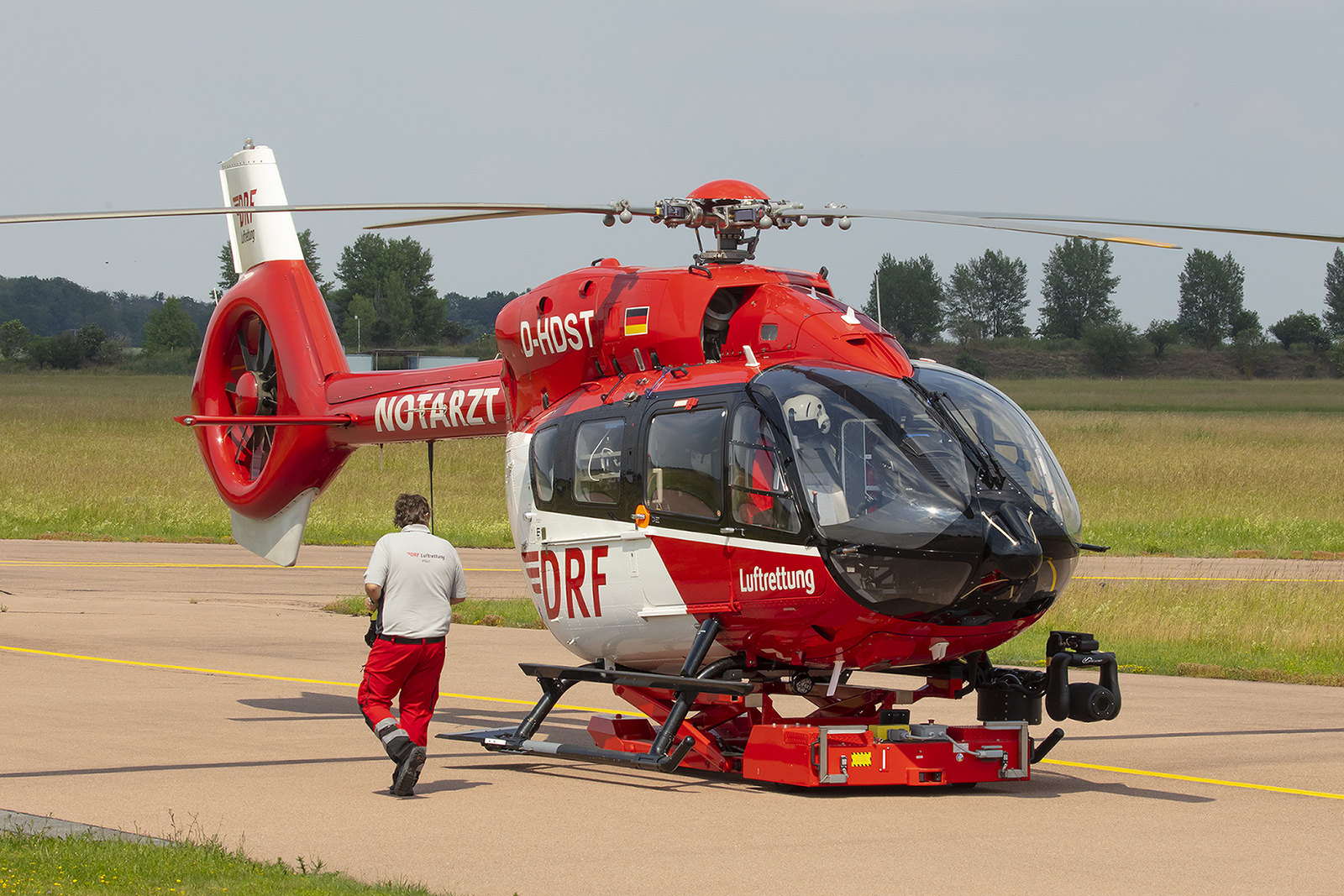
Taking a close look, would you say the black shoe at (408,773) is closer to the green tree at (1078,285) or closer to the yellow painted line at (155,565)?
the yellow painted line at (155,565)

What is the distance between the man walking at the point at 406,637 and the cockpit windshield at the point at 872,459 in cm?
246

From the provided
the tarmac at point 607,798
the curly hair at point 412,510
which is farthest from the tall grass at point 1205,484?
the curly hair at point 412,510

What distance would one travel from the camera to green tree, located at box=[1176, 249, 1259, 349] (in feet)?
339

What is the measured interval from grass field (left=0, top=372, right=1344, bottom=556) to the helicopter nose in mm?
9648

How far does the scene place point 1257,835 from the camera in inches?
320

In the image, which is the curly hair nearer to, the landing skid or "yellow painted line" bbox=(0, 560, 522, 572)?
the landing skid

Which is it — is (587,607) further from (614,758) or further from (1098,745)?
(1098,745)

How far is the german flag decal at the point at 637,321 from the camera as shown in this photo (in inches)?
420

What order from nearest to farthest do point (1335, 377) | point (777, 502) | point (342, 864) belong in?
point (342, 864) → point (777, 502) → point (1335, 377)

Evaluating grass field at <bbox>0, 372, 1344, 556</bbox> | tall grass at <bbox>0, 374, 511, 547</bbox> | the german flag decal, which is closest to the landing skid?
the german flag decal

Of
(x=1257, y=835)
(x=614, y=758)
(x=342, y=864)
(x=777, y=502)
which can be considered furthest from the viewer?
(x=614, y=758)

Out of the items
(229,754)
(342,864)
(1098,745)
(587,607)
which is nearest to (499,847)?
(342,864)

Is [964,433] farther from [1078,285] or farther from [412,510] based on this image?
[1078,285]

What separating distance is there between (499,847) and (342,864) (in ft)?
2.81
